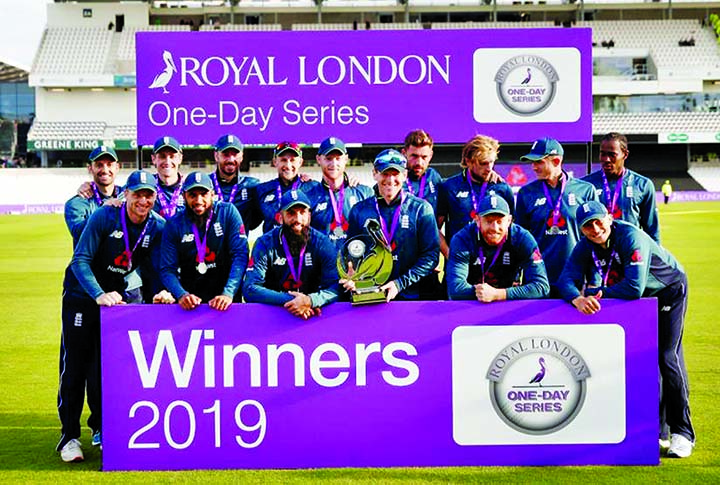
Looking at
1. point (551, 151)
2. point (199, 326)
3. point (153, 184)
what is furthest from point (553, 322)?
point (153, 184)

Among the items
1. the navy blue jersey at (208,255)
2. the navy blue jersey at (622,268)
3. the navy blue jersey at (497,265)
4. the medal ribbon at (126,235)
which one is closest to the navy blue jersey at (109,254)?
the medal ribbon at (126,235)

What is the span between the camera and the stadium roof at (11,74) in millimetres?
64656

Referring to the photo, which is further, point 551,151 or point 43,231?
point 43,231

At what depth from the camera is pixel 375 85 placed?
273 inches

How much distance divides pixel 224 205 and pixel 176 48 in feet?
5.47

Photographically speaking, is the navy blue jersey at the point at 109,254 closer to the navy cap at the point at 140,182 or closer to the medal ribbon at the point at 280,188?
the navy cap at the point at 140,182

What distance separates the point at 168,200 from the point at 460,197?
2.13 m

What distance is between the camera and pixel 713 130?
52.2 metres

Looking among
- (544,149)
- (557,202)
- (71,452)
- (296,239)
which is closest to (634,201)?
(557,202)

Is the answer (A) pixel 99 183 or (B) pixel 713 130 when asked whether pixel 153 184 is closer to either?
(A) pixel 99 183

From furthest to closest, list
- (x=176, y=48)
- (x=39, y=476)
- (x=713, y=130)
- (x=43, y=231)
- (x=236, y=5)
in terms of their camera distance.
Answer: (x=236, y=5) < (x=713, y=130) < (x=43, y=231) < (x=176, y=48) < (x=39, y=476)

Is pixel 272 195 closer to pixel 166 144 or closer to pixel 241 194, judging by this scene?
pixel 241 194

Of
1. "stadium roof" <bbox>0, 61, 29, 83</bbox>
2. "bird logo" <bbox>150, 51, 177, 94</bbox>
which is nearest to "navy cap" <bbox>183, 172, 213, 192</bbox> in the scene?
"bird logo" <bbox>150, 51, 177, 94</bbox>

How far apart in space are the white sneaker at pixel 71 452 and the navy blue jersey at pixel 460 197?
300cm
